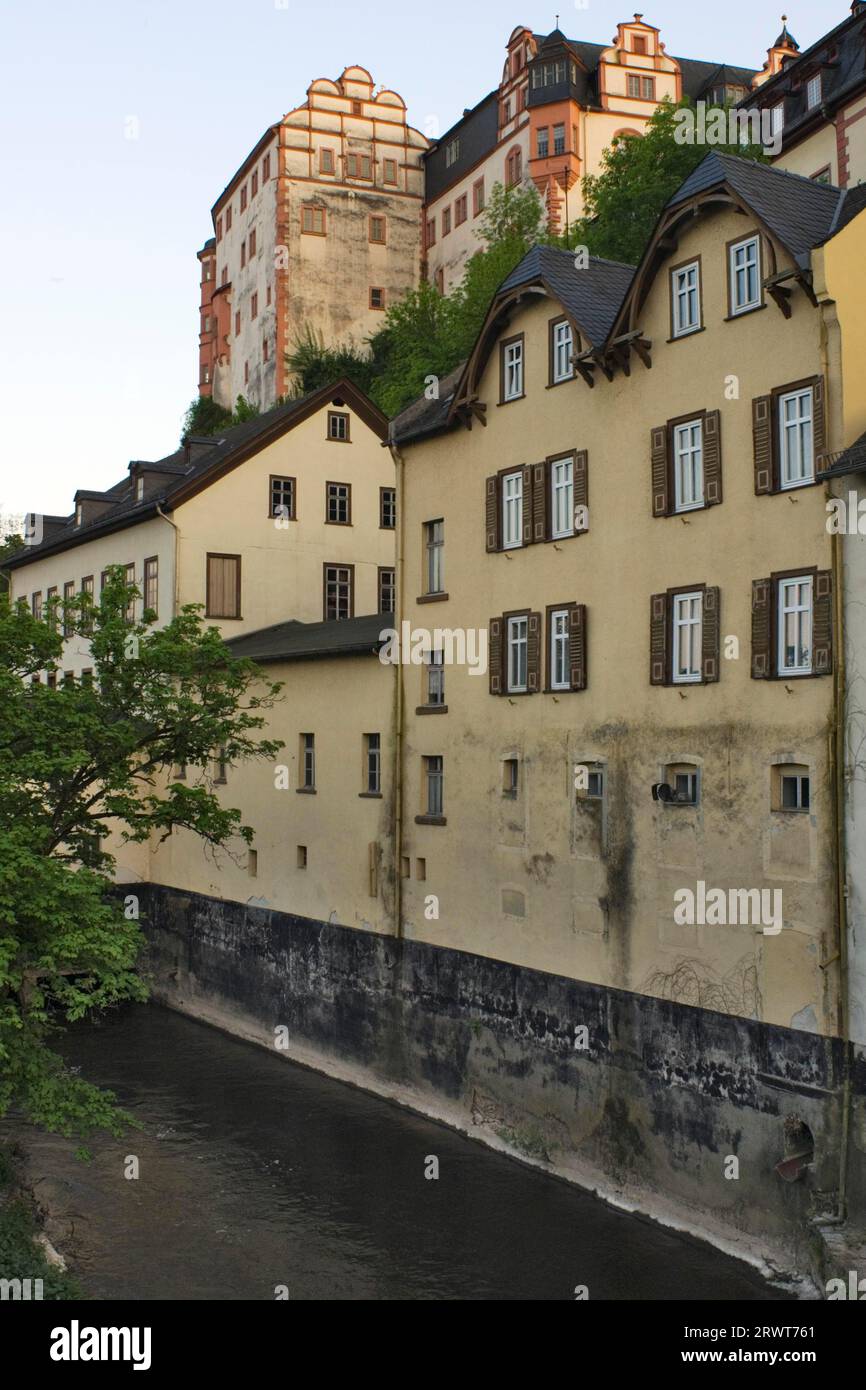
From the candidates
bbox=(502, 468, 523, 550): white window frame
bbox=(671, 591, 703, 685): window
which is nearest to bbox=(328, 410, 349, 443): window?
bbox=(502, 468, 523, 550): white window frame

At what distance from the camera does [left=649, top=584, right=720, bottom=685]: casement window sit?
21.9 meters

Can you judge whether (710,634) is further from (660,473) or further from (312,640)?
(312,640)

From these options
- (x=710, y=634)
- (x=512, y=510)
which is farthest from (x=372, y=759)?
(x=710, y=634)

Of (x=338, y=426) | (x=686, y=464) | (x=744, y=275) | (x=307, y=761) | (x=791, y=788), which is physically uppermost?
(x=338, y=426)

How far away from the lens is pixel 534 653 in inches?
1042

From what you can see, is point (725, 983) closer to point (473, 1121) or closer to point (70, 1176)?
point (473, 1121)

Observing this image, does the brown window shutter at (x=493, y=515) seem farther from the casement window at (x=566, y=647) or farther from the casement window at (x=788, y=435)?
the casement window at (x=788, y=435)

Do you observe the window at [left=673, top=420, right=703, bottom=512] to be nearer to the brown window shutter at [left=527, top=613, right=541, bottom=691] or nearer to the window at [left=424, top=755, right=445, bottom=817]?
the brown window shutter at [left=527, top=613, right=541, bottom=691]

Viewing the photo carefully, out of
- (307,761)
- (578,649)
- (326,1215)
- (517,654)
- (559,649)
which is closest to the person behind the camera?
(326,1215)

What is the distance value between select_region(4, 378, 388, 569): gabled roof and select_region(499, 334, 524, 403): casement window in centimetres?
1655

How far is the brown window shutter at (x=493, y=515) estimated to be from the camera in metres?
27.7

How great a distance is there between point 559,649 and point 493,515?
3.51 meters

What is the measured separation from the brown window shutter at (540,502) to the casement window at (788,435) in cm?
584

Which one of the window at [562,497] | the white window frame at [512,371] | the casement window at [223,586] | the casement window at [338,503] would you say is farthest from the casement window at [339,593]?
the window at [562,497]
